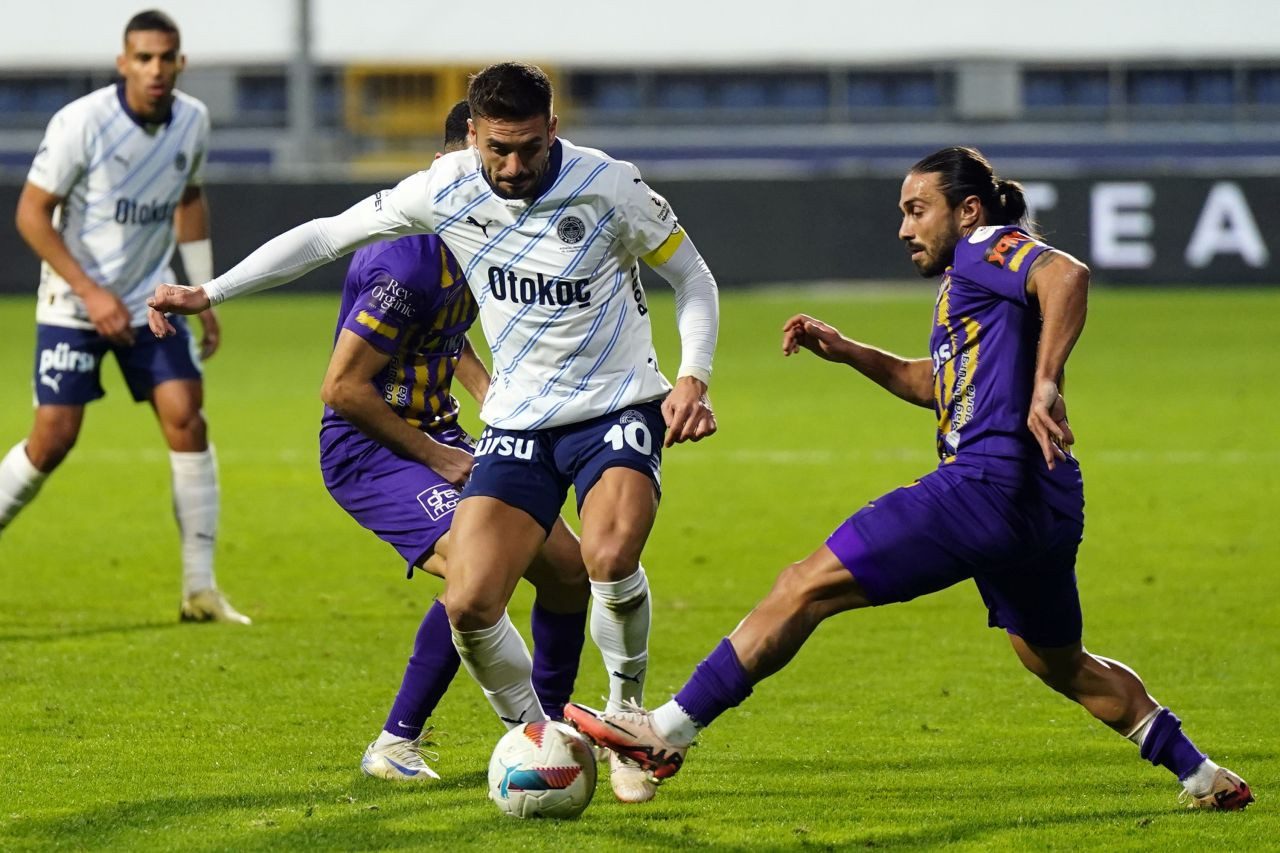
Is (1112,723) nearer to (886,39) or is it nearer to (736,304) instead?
(736,304)

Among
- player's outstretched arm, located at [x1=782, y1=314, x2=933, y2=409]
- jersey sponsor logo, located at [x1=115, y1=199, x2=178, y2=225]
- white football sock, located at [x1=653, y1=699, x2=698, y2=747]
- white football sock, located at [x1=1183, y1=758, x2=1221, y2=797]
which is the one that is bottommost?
white football sock, located at [x1=1183, y1=758, x2=1221, y2=797]

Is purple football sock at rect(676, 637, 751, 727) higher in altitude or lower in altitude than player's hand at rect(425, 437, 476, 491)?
lower

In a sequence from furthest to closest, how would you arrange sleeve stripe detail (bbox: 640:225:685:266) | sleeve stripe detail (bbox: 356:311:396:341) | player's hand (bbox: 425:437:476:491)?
player's hand (bbox: 425:437:476:491)
sleeve stripe detail (bbox: 356:311:396:341)
sleeve stripe detail (bbox: 640:225:685:266)

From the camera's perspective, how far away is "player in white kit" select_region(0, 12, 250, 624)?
25.2ft

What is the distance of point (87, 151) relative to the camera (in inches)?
308

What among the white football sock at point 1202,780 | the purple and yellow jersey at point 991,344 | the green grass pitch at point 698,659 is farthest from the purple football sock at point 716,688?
the white football sock at point 1202,780

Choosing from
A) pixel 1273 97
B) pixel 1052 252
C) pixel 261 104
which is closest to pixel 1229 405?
pixel 1052 252

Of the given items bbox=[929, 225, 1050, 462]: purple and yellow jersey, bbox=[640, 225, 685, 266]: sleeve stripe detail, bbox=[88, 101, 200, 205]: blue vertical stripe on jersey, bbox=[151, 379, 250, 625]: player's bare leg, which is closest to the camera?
bbox=[929, 225, 1050, 462]: purple and yellow jersey

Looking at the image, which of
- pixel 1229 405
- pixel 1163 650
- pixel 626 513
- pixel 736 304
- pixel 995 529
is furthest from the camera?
pixel 736 304

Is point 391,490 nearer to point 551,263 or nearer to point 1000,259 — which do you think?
point 551,263

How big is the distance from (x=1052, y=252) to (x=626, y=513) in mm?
1226

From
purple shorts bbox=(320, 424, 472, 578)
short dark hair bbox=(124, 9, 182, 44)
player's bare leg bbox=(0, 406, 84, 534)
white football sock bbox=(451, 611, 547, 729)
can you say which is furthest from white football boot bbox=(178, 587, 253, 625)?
white football sock bbox=(451, 611, 547, 729)

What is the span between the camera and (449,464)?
17.7 ft

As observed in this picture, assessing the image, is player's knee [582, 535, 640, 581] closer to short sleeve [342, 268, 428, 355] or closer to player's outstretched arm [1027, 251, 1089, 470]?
short sleeve [342, 268, 428, 355]
